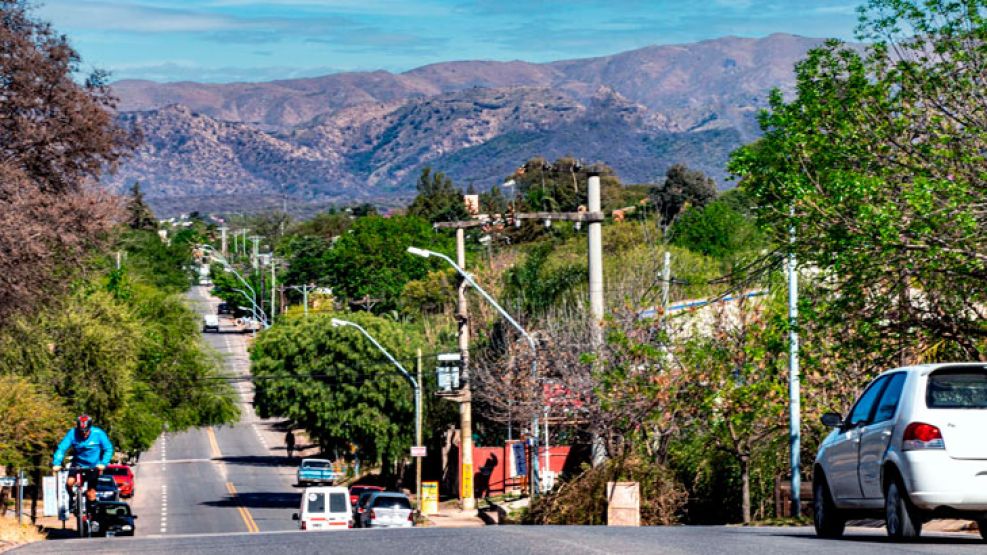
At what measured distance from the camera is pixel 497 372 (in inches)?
2071

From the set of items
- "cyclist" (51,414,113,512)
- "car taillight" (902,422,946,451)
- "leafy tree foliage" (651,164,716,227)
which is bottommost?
"cyclist" (51,414,113,512)

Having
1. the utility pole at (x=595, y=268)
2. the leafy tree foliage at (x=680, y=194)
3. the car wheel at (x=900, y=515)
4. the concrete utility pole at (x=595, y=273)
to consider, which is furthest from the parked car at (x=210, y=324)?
the car wheel at (x=900, y=515)

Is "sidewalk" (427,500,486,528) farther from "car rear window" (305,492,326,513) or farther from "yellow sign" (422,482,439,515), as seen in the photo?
"car rear window" (305,492,326,513)

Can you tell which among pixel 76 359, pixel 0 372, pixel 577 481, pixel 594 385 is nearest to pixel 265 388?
pixel 76 359

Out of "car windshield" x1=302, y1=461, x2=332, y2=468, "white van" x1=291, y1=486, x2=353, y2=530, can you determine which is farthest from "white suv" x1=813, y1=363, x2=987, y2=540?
"car windshield" x1=302, y1=461, x2=332, y2=468

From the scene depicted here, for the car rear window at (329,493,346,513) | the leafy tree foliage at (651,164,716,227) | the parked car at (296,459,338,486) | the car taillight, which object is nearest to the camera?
the car taillight

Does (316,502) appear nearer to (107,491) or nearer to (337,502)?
(337,502)

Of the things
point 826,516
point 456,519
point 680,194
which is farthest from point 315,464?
point 680,194

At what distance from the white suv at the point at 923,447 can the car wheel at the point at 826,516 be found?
125 centimetres

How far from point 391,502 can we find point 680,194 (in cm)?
11496

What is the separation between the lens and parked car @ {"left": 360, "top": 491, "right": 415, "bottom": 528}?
38531mm

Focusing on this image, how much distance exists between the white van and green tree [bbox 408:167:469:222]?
11415cm

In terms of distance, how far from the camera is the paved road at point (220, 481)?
53.1 meters

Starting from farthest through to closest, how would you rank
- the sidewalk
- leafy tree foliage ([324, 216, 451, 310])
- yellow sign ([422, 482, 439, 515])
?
1. leafy tree foliage ([324, 216, 451, 310])
2. yellow sign ([422, 482, 439, 515])
3. the sidewalk
